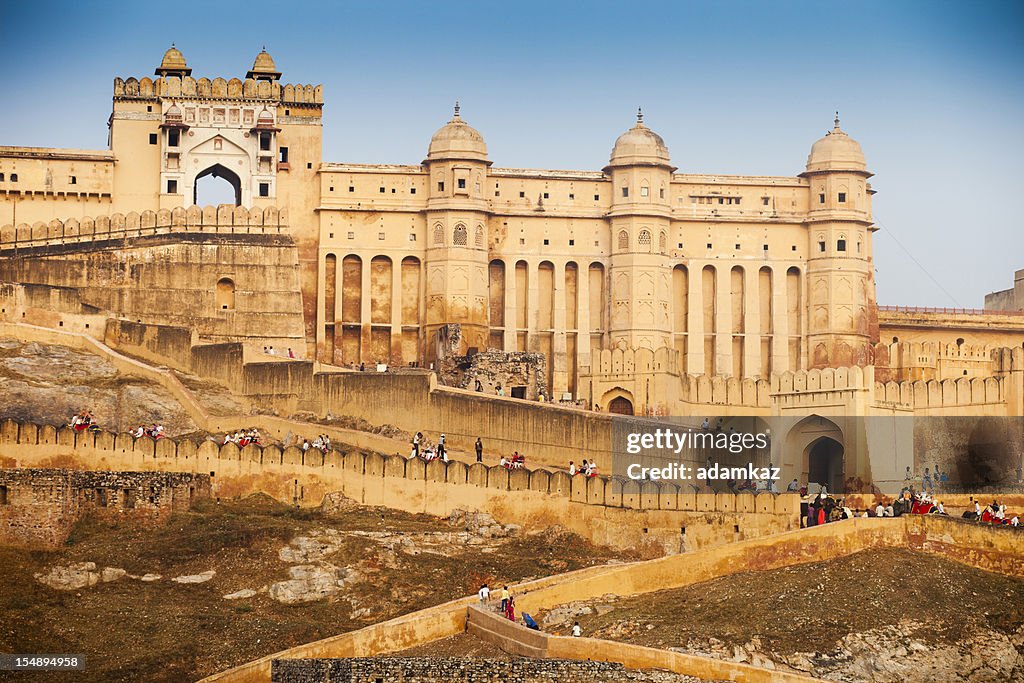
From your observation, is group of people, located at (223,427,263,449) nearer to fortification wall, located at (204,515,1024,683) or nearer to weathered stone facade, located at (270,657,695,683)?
fortification wall, located at (204,515,1024,683)

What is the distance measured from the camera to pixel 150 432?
47719 mm

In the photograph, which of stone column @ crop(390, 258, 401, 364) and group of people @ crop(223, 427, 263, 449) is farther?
stone column @ crop(390, 258, 401, 364)

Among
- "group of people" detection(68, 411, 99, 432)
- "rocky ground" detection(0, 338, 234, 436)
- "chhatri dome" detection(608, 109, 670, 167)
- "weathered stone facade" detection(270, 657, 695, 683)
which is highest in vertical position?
"chhatri dome" detection(608, 109, 670, 167)

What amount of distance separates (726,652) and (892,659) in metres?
3.33

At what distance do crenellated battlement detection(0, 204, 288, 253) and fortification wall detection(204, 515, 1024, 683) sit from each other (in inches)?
955

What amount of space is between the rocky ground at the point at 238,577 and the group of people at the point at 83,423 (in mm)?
3346

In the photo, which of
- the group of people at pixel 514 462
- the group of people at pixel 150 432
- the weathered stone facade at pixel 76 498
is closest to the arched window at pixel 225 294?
the group of people at pixel 150 432

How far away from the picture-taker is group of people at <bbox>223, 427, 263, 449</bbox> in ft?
156

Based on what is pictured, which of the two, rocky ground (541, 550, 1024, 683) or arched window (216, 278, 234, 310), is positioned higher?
arched window (216, 278, 234, 310)

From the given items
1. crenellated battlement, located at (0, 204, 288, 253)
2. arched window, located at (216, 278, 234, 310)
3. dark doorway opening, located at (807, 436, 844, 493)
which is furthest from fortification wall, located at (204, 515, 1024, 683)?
crenellated battlement, located at (0, 204, 288, 253)

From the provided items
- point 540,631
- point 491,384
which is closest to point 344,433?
point 491,384

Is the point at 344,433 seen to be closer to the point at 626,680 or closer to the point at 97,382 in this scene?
the point at 97,382

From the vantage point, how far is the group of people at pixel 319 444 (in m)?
47.6

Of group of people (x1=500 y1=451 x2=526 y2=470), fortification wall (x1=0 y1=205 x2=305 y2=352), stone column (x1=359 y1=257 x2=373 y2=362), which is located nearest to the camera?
group of people (x1=500 y1=451 x2=526 y2=470)
